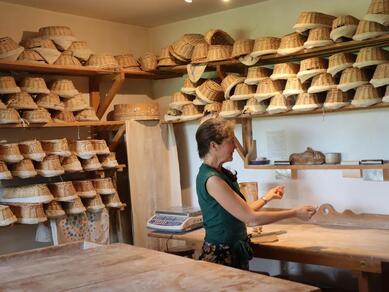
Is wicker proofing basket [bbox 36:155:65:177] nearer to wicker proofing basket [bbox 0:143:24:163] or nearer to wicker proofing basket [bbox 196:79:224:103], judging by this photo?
wicker proofing basket [bbox 0:143:24:163]

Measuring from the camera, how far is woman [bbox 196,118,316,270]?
2.96 meters

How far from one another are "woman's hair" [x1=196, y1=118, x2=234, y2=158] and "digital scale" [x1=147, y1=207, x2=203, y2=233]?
34.0 inches

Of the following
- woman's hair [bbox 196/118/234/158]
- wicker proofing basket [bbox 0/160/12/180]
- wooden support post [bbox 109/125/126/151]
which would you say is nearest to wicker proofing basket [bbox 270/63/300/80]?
woman's hair [bbox 196/118/234/158]

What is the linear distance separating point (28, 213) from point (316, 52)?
227 centimetres

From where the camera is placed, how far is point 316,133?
4.08 metres

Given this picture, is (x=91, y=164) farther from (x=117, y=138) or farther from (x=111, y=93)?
(x=111, y=93)

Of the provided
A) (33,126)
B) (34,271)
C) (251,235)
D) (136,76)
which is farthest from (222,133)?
(136,76)

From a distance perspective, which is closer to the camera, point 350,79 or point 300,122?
point 350,79

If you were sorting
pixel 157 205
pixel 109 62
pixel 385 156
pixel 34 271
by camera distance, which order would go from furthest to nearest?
pixel 157 205, pixel 109 62, pixel 385 156, pixel 34 271

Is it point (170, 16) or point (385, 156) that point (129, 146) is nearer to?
point (170, 16)

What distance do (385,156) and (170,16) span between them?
2170mm

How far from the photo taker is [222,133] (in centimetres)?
308

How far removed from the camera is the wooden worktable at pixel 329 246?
2891 millimetres

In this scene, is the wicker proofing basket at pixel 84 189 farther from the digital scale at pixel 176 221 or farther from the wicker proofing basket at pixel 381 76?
the wicker proofing basket at pixel 381 76
